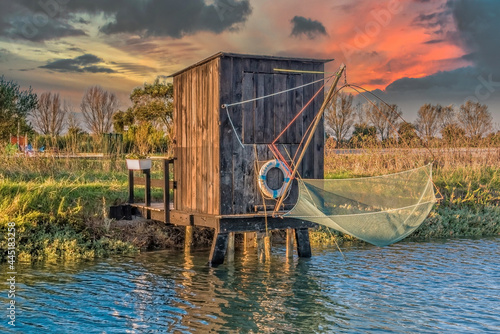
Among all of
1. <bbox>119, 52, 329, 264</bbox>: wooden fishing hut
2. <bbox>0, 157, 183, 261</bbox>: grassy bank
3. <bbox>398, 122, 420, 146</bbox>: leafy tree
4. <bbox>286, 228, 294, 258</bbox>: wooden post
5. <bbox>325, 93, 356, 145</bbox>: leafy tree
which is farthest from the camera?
<bbox>325, 93, 356, 145</bbox>: leafy tree

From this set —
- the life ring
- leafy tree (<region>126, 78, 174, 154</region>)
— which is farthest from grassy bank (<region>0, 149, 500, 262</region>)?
leafy tree (<region>126, 78, 174, 154</region>)

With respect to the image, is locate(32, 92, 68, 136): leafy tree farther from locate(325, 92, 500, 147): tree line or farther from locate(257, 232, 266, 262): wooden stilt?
locate(257, 232, 266, 262): wooden stilt

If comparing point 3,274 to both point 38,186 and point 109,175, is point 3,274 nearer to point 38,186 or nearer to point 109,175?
point 38,186

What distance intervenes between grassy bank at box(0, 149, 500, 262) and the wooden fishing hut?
191 centimetres

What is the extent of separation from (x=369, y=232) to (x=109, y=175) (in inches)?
425

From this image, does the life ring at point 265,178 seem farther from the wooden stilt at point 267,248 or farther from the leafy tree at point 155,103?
the leafy tree at point 155,103

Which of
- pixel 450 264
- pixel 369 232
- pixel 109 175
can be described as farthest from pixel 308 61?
pixel 109 175

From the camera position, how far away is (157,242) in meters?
12.8

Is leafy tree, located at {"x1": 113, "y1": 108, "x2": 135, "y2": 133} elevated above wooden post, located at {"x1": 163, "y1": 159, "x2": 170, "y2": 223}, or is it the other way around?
leafy tree, located at {"x1": 113, "y1": 108, "x2": 135, "y2": 133}

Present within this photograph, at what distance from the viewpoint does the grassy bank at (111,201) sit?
11617 mm

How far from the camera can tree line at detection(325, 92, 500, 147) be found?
2131 cm

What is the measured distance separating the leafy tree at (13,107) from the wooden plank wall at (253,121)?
18370 mm

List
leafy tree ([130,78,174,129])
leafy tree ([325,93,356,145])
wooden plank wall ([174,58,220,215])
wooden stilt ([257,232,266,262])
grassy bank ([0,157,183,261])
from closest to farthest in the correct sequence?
wooden plank wall ([174,58,220,215]) → wooden stilt ([257,232,266,262]) → grassy bank ([0,157,183,261]) → leafy tree ([325,93,356,145]) → leafy tree ([130,78,174,129])

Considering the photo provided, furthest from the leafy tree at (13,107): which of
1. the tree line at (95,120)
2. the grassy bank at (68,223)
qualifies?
the grassy bank at (68,223)
